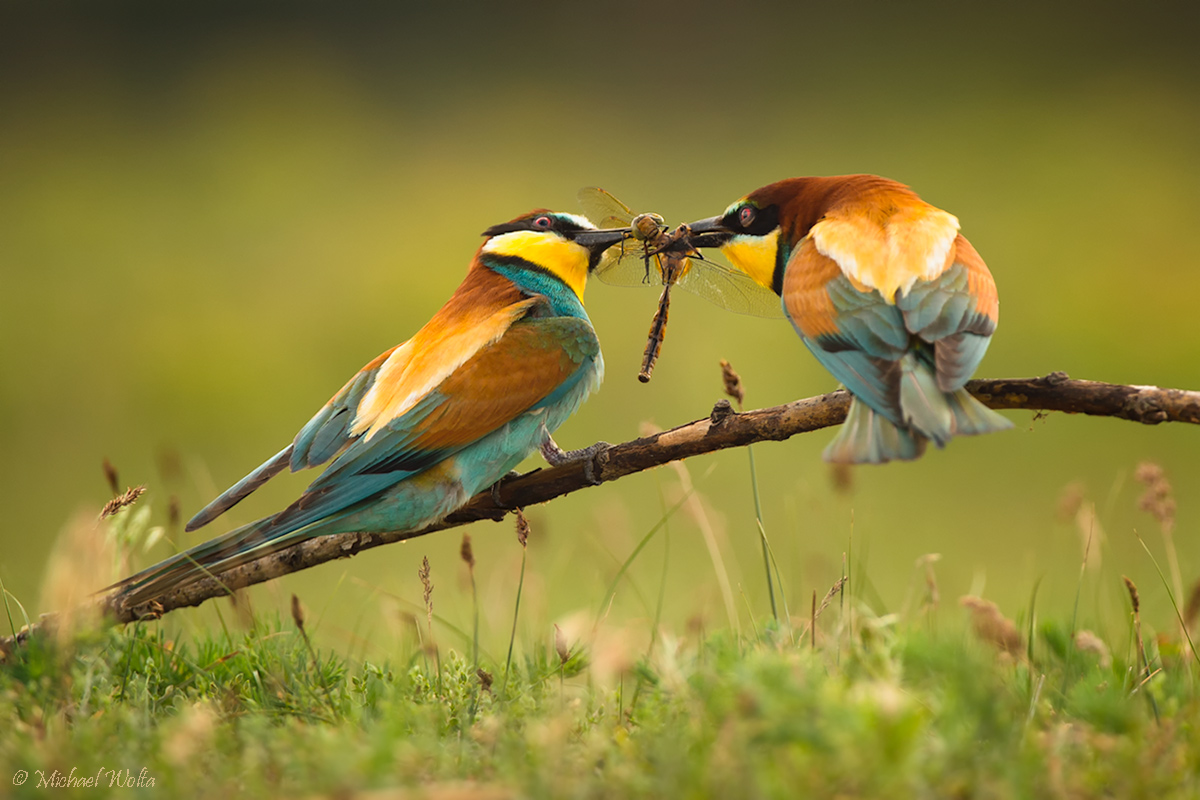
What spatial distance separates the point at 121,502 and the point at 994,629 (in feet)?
4.55

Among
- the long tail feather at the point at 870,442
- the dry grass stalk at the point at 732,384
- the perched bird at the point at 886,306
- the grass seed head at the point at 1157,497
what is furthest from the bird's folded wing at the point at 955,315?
the grass seed head at the point at 1157,497

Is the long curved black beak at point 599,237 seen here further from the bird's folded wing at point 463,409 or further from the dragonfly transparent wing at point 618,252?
the bird's folded wing at point 463,409

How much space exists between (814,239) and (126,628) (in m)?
1.43

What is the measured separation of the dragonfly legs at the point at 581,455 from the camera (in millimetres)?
1583

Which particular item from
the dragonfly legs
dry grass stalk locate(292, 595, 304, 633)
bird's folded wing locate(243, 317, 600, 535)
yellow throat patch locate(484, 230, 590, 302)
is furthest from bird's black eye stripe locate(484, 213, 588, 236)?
dry grass stalk locate(292, 595, 304, 633)

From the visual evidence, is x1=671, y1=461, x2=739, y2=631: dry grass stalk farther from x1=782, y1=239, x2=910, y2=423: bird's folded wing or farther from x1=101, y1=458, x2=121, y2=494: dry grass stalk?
x1=101, y1=458, x2=121, y2=494: dry grass stalk

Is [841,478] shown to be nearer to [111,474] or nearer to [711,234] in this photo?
[711,234]

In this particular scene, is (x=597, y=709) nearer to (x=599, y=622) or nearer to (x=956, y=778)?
(x=599, y=622)

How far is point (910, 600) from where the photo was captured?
1898 mm

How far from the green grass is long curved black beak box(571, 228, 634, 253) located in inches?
39.6

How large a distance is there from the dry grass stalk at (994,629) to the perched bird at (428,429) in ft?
2.40

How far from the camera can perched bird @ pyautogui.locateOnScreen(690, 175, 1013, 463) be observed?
140 centimetres

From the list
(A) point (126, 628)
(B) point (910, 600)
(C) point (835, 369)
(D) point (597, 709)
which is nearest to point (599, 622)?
(D) point (597, 709)

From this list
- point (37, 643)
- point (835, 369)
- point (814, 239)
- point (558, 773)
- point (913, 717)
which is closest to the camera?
point (913, 717)
